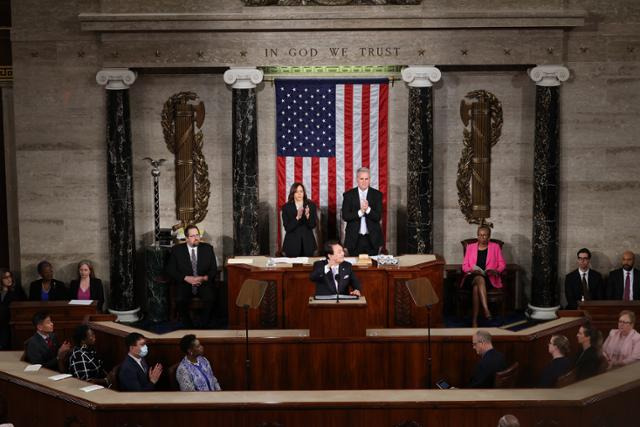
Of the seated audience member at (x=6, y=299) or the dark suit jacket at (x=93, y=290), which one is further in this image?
the dark suit jacket at (x=93, y=290)

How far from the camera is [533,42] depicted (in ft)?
47.8

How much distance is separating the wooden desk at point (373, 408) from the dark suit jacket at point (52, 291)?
519cm

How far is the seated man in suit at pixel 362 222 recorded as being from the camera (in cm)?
1438

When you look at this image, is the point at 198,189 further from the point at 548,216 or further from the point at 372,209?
the point at 548,216

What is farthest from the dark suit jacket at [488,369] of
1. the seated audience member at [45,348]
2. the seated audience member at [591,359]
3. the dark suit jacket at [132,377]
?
the seated audience member at [45,348]

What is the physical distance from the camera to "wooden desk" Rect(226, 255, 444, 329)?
42.8 ft

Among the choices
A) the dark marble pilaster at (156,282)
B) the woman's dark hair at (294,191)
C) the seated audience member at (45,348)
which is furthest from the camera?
the dark marble pilaster at (156,282)

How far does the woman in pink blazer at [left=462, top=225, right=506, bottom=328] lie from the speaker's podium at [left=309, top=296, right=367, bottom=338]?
151 inches

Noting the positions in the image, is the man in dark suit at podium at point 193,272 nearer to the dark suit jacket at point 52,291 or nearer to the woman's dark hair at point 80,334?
the dark suit jacket at point 52,291

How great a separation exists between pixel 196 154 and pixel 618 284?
6928 mm

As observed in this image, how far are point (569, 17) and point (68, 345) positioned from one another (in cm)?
883

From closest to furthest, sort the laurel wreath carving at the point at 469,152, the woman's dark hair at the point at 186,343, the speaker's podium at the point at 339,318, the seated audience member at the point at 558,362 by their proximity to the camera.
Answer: the seated audience member at the point at 558,362, the woman's dark hair at the point at 186,343, the speaker's podium at the point at 339,318, the laurel wreath carving at the point at 469,152

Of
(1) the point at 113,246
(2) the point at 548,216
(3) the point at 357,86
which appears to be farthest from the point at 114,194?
(2) the point at 548,216

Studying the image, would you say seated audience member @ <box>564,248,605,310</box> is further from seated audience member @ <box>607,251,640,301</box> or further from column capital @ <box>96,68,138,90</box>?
column capital @ <box>96,68,138,90</box>
